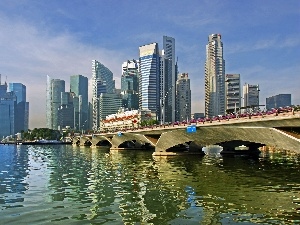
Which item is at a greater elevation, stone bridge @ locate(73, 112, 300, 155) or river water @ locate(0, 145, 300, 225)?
stone bridge @ locate(73, 112, 300, 155)

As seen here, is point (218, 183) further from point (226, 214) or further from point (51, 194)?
point (51, 194)

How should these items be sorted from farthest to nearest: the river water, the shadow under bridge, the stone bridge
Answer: the shadow under bridge, the stone bridge, the river water

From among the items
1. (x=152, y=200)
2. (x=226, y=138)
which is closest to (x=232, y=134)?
(x=226, y=138)

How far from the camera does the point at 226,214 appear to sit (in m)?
23.1

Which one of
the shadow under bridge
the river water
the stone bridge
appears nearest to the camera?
the river water

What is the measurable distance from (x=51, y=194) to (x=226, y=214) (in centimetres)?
1643

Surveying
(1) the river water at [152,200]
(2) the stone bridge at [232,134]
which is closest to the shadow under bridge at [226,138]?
(2) the stone bridge at [232,134]

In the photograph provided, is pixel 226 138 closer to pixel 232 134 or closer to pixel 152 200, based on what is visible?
pixel 232 134

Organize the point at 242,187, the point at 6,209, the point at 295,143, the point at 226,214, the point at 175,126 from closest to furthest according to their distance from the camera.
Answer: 1. the point at 226,214
2. the point at 6,209
3. the point at 242,187
4. the point at 295,143
5. the point at 175,126

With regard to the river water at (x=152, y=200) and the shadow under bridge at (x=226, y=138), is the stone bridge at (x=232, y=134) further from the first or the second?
the river water at (x=152, y=200)

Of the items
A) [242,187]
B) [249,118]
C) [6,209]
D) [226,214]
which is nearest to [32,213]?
[6,209]

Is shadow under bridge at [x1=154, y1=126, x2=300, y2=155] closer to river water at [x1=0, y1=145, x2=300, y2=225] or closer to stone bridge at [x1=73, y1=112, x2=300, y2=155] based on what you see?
stone bridge at [x1=73, y1=112, x2=300, y2=155]

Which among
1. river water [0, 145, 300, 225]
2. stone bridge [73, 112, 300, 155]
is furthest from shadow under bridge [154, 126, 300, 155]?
river water [0, 145, 300, 225]

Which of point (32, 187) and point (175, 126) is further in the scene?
point (175, 126)
